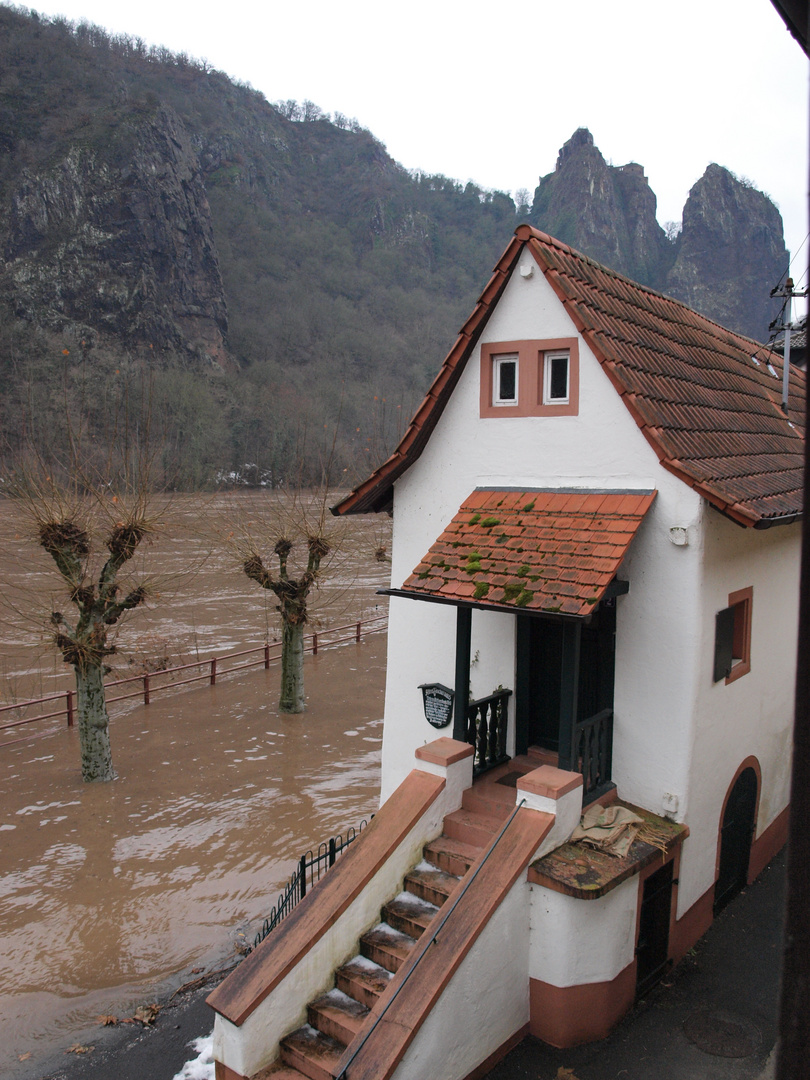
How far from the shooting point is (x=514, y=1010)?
21.3ft

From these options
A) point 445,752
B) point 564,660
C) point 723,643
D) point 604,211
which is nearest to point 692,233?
point 604,211

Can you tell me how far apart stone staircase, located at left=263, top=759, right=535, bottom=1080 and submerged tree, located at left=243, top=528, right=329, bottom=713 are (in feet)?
28.6

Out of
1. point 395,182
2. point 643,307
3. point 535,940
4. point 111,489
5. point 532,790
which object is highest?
point 395,182

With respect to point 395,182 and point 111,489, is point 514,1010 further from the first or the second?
point 395,182

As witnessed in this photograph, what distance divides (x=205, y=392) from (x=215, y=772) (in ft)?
157

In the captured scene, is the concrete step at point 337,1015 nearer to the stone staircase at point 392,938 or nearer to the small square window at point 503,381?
the stone staircase at point 392,938

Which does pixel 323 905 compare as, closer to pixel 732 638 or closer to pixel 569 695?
pixel 569 695

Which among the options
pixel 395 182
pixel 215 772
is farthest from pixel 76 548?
pixel 395 182

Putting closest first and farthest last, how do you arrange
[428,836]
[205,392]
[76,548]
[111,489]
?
[428,836]
[76,548]
[111,489]
[205,392]

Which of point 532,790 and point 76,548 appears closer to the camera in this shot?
point 532,790

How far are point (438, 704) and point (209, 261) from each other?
7797 centimetres

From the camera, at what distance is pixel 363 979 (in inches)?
253

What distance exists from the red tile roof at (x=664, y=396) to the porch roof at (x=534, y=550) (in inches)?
32.2

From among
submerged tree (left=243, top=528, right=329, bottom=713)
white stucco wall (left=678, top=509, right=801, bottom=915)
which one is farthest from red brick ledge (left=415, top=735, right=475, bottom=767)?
submerged tree (left=243, top=528, right=329, bottom=713)
